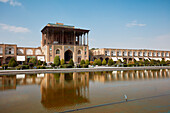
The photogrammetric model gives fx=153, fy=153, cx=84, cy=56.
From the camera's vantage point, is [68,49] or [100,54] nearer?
[68,49]

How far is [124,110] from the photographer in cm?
691

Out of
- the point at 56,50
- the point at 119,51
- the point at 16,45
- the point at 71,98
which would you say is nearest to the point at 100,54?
the point at 119,51

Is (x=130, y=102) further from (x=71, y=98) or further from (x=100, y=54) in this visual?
(x=100, y=54)

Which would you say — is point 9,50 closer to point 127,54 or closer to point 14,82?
point 14,82

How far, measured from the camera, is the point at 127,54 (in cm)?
5478

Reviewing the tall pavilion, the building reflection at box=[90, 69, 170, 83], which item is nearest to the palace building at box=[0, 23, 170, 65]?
the tall pavilion

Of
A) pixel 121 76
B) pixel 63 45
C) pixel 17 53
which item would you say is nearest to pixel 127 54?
pixel 63 45

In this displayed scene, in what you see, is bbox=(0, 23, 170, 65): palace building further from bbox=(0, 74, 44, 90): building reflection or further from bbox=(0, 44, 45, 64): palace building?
bbox=(0, 74, 44, 90): building reflection

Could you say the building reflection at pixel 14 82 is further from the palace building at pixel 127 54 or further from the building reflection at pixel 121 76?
the palace building at pixel 127 54

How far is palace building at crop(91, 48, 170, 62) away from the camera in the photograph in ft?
170

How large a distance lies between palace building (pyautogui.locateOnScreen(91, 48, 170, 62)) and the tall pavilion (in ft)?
25.2

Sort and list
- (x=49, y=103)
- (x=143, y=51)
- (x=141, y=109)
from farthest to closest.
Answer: (x=143, y=51), (x=49, y=103), (x=141, y=109)

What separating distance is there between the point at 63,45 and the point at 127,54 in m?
24.7

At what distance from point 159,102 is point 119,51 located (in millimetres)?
46888
